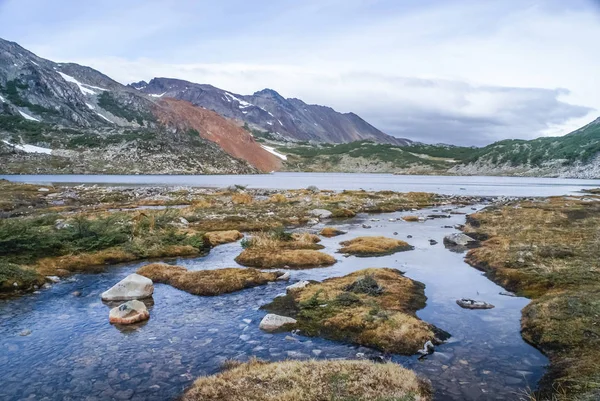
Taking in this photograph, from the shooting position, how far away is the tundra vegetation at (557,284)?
477 inches

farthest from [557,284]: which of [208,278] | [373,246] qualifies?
[208,278]

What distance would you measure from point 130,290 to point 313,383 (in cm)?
1238

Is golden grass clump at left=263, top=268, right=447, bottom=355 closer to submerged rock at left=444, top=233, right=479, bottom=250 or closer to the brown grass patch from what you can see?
submerged rock at left=444, top=233, right=479, bottom=250

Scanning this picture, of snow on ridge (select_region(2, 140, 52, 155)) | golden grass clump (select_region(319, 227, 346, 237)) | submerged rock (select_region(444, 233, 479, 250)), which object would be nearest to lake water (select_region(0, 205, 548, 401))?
Result: submerged rock (select_region(444, 233, 479, 250))

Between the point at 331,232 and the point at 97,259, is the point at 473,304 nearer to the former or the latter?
the point at 331,232

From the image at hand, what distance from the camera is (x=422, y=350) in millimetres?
14062

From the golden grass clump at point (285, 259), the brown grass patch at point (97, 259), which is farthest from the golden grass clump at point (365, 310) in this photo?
the brown grass patch at point (97, 259)

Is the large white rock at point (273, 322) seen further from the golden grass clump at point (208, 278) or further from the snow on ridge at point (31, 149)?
the snow on ridge at point (31, 149)

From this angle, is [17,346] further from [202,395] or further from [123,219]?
[123,219]

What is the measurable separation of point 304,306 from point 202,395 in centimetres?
781

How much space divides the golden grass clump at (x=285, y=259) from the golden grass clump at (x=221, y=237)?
6307 mm

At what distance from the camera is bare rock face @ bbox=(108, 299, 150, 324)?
662 inches

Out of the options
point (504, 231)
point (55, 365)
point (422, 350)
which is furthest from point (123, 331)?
point (504, 231)

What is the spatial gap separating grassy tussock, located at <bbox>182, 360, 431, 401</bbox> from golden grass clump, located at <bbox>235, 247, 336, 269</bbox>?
15.2m
